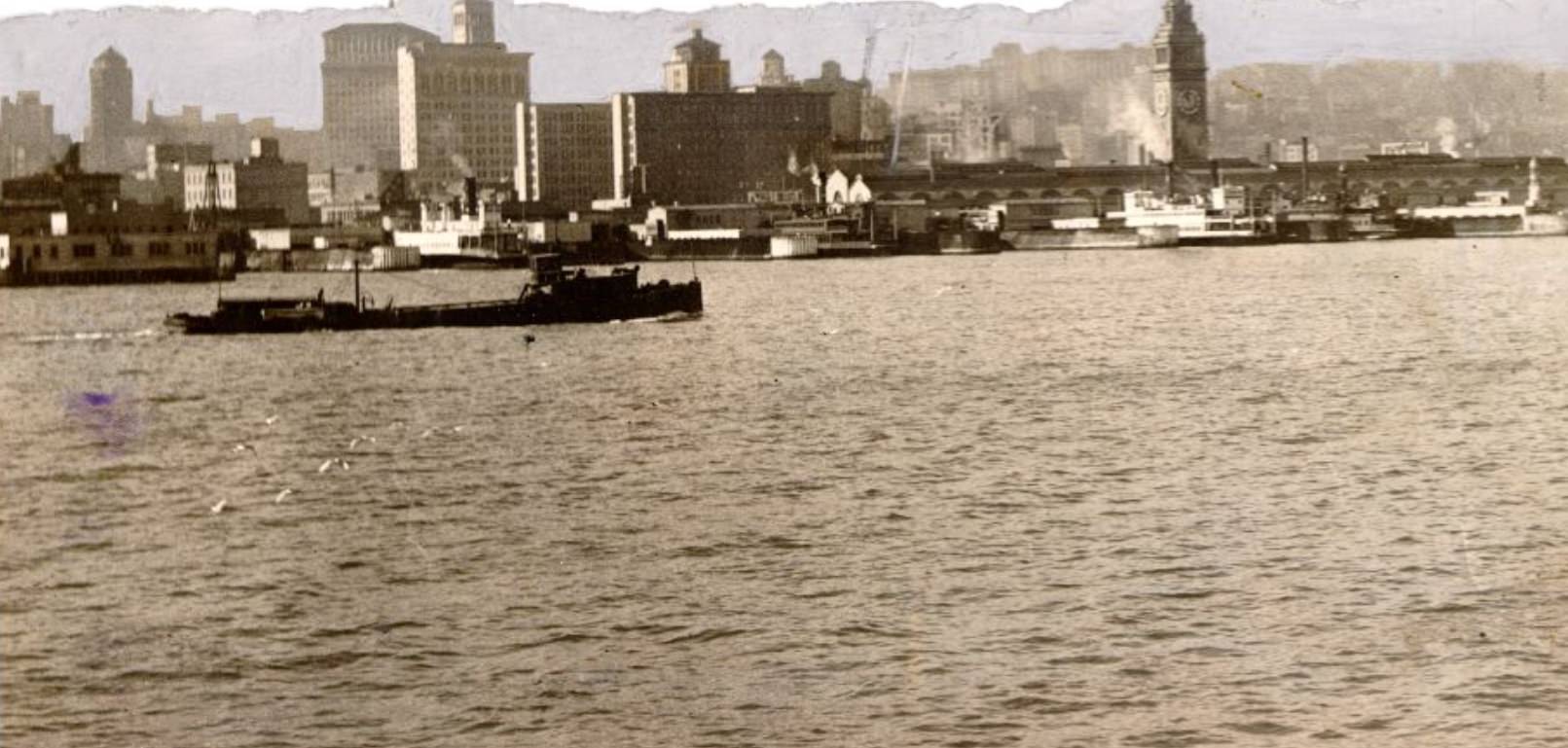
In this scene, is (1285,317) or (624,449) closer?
(624,449)

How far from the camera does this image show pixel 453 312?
354ft

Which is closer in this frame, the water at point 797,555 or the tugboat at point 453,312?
the water at point 797,555

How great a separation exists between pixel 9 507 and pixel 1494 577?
84.2 feet

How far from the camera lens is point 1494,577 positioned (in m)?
33.4

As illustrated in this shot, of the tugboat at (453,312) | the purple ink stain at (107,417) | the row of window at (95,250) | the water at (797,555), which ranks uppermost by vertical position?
the row of window at (95,250)

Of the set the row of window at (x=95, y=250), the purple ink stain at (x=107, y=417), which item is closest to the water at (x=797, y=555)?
the purple ink stain at (x=107, y=417)

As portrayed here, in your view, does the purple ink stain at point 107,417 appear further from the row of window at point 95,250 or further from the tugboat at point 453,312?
the row of window at point 95,250

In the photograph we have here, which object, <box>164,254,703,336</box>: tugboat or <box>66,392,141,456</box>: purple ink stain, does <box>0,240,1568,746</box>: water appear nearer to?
<box>66,392,141,456</box>: purple ink stain

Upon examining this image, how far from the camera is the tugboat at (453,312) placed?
104 m

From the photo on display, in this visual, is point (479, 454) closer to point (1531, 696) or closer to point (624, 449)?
point (624, 449)

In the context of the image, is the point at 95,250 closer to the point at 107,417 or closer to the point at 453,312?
the point at 453,312

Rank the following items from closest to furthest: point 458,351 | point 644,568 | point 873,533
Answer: point 644,568 < point 873,533 < point 458,351

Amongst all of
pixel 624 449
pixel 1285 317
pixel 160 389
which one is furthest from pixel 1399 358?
pixel 160 389

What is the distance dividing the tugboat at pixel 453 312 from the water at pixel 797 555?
26849 mm
